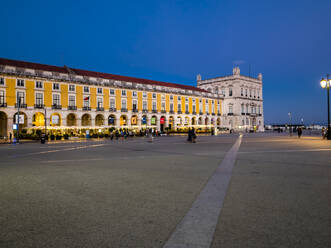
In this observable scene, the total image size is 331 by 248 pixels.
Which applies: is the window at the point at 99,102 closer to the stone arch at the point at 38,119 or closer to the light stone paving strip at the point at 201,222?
the stone arch at the point at 38,119

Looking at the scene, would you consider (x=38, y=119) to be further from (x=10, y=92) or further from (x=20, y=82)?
(x=20, y=82)

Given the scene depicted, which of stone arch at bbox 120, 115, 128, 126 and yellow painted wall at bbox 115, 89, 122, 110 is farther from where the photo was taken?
stone arch at bbox 120, 115, 128, 126

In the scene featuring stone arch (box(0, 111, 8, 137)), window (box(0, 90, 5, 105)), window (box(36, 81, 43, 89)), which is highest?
window (box(36, 81, 43, 89))

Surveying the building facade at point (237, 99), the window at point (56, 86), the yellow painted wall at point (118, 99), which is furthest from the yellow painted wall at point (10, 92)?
the building facade at point (237, 99)

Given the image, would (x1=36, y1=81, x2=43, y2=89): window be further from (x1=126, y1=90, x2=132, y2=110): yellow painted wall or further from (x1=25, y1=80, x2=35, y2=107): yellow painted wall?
(x1=126, y1=90, x2=132, y2=110): yellow painted wall

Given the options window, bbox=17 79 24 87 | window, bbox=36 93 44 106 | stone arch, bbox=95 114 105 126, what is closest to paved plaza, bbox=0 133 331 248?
window, bbox=17 79 24 87

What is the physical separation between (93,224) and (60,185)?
307 centimetres

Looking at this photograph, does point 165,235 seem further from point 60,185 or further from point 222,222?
point 60,185

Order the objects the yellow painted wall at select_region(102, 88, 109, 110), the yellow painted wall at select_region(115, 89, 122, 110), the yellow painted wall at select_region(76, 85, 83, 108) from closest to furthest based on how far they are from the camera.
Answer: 1. the yellow painted wall at select_region(76, 85, 83, 108)
2. the yellow painted wall at select_region(102, 88, 109, 110)
3. the yellow painted wall at select_region(115, 89, 122, 110)

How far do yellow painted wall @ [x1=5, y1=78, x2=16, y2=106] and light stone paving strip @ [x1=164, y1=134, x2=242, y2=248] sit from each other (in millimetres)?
43610

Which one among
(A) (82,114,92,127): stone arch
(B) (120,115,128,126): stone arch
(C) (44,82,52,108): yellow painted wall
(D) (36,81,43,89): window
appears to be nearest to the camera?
(D) (36,81,43,89): window

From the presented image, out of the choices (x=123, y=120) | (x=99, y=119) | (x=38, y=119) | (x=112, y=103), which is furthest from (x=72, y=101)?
(x=123, y=120)

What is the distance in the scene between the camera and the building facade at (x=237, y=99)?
3177 inches

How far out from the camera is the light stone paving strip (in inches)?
130
